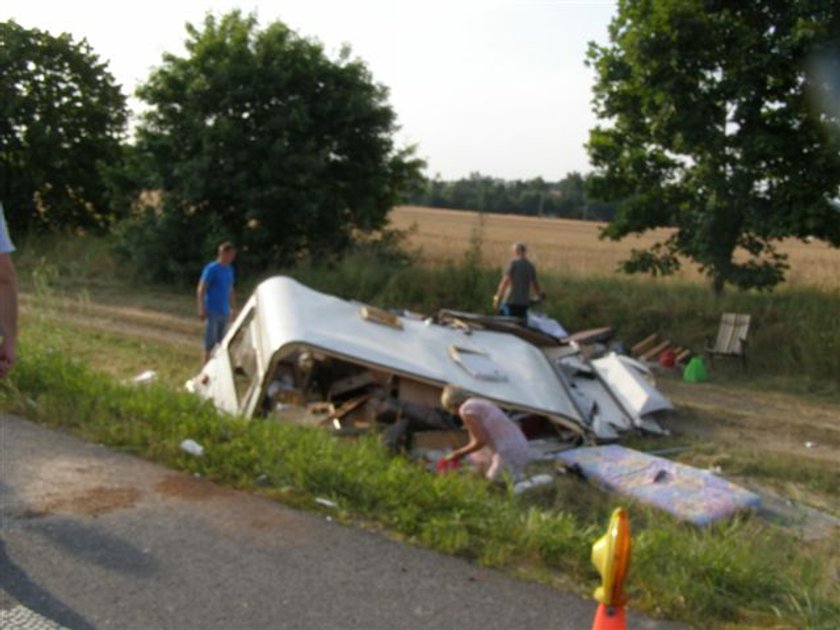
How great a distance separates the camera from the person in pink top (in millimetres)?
7590

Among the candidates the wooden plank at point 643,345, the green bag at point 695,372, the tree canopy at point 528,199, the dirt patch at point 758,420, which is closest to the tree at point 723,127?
the wooden plank at point 643,345

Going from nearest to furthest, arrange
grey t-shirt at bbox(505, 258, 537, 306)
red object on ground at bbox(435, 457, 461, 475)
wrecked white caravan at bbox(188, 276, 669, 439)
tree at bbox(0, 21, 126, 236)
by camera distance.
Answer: red object on ground at bbox(435, 457, 461, 475) < wrecked white caravan at bbox(188, 276, 669, 439) < grey t-shirt at bbox(505, 258, 537, 306) < tree at bbox(0, 21, 126, 236)

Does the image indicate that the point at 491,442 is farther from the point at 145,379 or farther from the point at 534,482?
the point at 145,379

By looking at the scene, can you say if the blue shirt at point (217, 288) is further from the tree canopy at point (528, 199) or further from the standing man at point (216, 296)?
the tree canopy at point (528, 199)

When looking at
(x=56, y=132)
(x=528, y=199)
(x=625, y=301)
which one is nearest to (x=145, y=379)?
(x=625, y=301)

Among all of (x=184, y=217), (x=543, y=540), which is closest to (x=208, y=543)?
(x=543, y=540)

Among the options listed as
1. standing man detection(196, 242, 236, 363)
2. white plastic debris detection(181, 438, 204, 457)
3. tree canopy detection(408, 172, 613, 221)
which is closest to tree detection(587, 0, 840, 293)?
standing man detection(196, 242, 236, 363)

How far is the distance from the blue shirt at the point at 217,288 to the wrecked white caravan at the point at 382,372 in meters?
1.59

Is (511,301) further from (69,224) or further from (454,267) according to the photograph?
(69,224)

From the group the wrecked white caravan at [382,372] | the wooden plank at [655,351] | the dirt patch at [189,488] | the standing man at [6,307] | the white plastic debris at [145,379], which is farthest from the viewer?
the wooden plank at [655,351]

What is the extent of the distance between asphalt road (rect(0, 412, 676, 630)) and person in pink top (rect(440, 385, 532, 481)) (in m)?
2.37

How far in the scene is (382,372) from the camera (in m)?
9.08

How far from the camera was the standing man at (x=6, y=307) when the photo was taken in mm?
4562

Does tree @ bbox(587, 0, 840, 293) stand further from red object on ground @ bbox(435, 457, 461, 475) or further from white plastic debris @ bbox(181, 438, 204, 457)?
white plastic debris @ bbox(181, 438, 204, 457)
